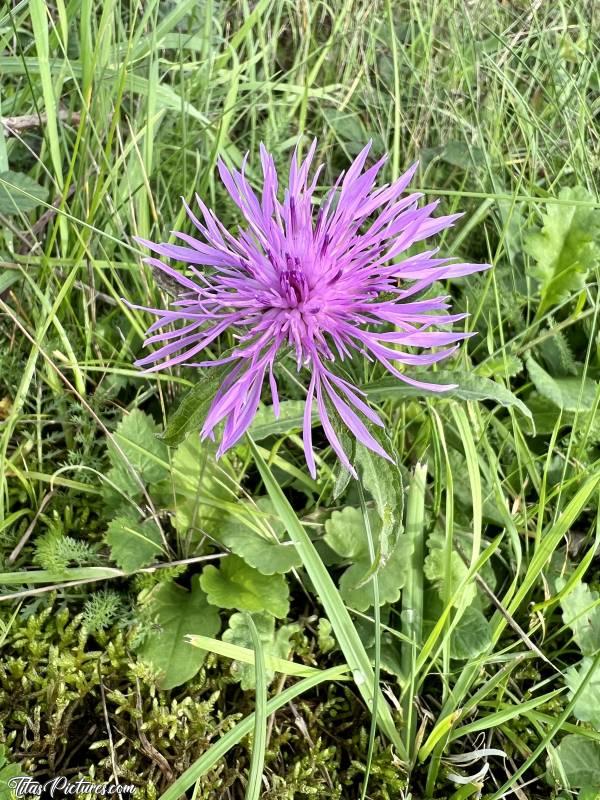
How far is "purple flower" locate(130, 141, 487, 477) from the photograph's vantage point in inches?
35.6

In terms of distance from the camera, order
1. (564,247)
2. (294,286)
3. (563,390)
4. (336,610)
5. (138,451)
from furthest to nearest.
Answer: (564,247), (563,390), (138,451), (336,610), (294,286)

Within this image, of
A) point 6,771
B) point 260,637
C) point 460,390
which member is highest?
point 460,390

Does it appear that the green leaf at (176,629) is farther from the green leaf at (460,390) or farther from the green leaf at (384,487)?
the green leaf at (460,390)

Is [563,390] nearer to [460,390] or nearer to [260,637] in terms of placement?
[460,390]

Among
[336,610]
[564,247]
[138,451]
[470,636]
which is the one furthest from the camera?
[564,247]

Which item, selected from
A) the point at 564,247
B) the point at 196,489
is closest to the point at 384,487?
the point at 196,489

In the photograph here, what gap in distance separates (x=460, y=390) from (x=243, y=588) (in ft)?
1.66

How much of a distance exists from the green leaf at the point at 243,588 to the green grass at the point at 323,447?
4 cm

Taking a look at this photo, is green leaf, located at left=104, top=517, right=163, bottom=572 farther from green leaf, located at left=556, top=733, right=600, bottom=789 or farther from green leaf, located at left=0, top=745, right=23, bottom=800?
green leaf, located at left=556, top=733, right=600, bottom=789

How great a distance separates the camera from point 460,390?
41.6 inches

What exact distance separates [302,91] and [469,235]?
1.81ft

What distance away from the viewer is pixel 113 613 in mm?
1138

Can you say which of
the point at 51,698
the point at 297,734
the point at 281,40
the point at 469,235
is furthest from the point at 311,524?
the point at 281,40

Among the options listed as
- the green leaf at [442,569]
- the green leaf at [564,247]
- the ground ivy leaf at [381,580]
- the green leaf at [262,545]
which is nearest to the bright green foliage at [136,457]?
the green leaf at [262,545]
